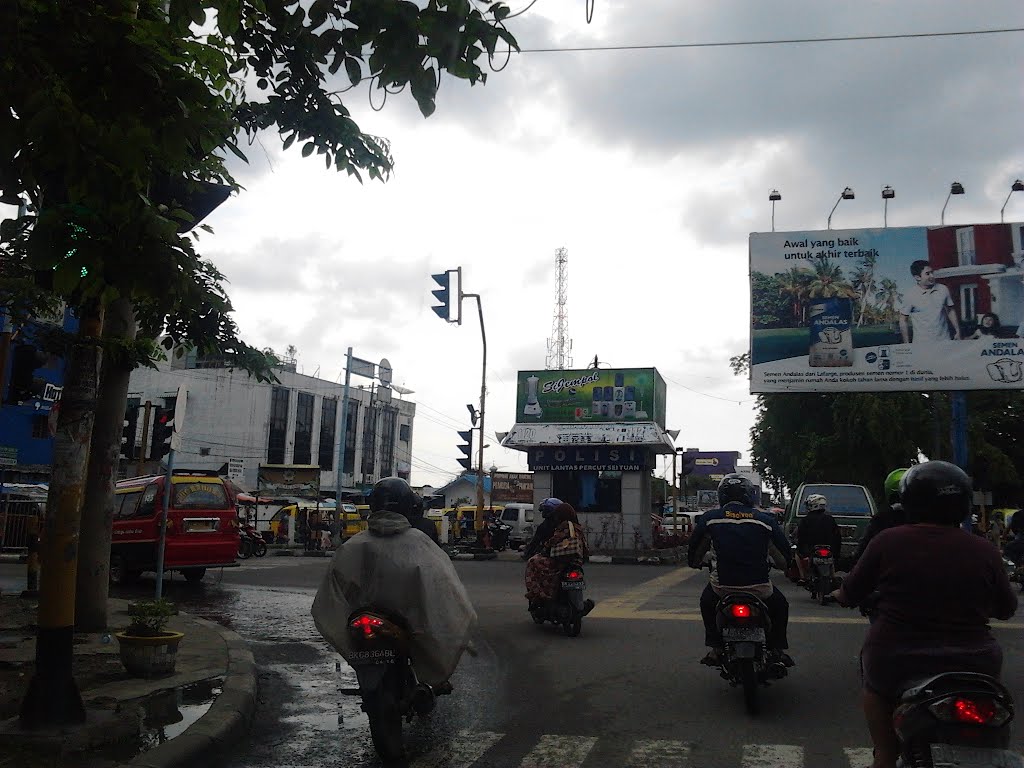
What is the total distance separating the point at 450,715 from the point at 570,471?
2294 centimetres

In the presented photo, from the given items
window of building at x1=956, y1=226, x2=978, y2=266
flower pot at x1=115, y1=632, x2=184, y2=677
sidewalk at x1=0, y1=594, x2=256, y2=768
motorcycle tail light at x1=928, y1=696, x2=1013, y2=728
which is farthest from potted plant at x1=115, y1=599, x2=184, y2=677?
window of building at x1=956, y1=226, x2=978, y2=266

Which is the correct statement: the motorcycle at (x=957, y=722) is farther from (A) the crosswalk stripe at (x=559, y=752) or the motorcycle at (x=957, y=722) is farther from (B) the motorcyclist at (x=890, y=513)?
(B) the motorcyclist at (x=890, y=513)

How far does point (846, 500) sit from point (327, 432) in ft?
181

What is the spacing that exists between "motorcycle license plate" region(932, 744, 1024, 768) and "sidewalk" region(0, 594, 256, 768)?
147 inches

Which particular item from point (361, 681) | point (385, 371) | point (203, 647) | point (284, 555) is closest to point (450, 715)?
point (361, 681)

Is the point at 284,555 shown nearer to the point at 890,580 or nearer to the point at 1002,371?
the point at 1002,371

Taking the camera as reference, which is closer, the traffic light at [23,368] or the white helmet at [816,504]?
the traffic light at [23,368]

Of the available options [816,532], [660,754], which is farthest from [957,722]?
[816,532]

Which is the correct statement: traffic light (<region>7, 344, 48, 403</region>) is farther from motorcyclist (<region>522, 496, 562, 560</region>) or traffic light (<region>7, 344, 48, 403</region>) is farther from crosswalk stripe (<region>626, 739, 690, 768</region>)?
crosswalk stripe (<region>626, 739, 690, 768</region>)

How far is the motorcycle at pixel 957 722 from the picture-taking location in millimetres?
2926

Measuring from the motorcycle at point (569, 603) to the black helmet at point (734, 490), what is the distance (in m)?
3.56

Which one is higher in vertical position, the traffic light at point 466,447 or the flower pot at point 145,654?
the traffic light at point 466,447

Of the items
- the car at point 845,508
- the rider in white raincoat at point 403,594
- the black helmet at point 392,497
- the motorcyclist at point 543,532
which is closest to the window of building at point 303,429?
the car at point 845,508

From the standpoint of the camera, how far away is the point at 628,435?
28422 mm
